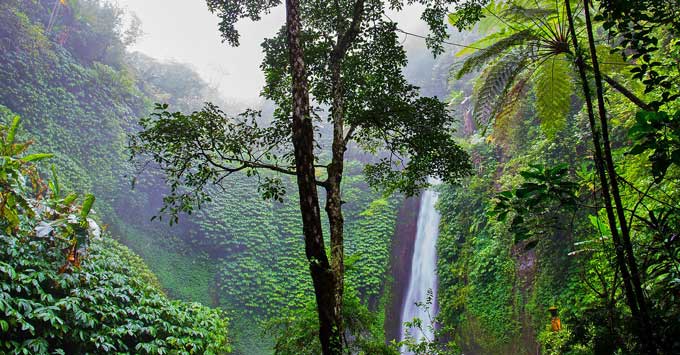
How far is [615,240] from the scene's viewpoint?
5.09 ft

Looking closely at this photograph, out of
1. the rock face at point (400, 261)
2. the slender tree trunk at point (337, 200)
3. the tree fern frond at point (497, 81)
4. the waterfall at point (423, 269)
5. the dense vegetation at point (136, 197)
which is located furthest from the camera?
the dense vegetation at point (136, 197)

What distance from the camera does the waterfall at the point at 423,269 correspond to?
9.99 meters

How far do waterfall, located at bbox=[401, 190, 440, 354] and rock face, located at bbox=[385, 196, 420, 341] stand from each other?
16cm

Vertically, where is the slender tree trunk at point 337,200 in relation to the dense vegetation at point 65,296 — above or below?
above

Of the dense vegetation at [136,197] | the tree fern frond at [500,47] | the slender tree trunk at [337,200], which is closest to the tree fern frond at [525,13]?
the tree fern frond at [500,47]

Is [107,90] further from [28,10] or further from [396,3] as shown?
[396,3]

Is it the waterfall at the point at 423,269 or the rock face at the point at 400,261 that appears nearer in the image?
the waterfall at the point at 423,269

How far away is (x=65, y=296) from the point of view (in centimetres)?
455

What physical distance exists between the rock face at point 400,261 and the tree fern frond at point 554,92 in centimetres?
764

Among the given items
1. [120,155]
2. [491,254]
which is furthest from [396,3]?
[120,155]

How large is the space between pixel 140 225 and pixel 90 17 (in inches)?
311

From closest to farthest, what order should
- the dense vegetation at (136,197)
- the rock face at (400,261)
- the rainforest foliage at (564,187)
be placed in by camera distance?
the rainforest foliage at (564,187), the rock face at (400,261), the dense vegetation at (136,197)

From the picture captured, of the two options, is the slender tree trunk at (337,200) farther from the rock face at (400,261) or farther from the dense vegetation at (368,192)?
the rock face at (400,261)

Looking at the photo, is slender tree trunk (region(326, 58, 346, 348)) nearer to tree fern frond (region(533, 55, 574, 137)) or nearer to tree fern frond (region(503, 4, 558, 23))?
tree fern frond (region(503, 4, 558, 23))
